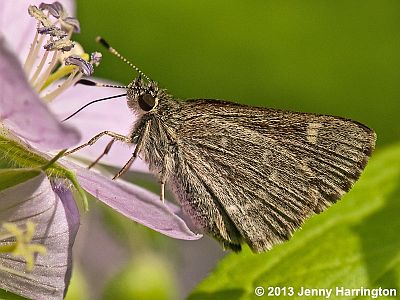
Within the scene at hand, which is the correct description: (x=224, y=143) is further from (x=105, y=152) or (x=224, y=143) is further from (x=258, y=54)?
(x=258, y=54)

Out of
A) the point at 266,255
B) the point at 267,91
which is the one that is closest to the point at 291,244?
the point at 266,255

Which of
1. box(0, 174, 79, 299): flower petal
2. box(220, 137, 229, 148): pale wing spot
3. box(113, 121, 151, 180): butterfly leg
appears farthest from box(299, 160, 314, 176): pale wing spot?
box(0, 174, 79, 299): flower petal

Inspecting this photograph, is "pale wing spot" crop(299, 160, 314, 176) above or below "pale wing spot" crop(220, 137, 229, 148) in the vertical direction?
below

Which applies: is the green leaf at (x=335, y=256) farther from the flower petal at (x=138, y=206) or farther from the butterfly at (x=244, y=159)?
the flower petal at (x=138, y=206)

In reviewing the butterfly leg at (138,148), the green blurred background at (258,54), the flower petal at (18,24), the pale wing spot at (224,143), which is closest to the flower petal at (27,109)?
the butterfly leg at (138,148)

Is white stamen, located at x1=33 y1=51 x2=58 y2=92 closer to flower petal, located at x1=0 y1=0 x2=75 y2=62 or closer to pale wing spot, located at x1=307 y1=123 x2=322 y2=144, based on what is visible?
flower petal, located at x1=0 y1=0 x2=75 y2=62

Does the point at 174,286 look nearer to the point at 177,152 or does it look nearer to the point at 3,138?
the point at 177,152
